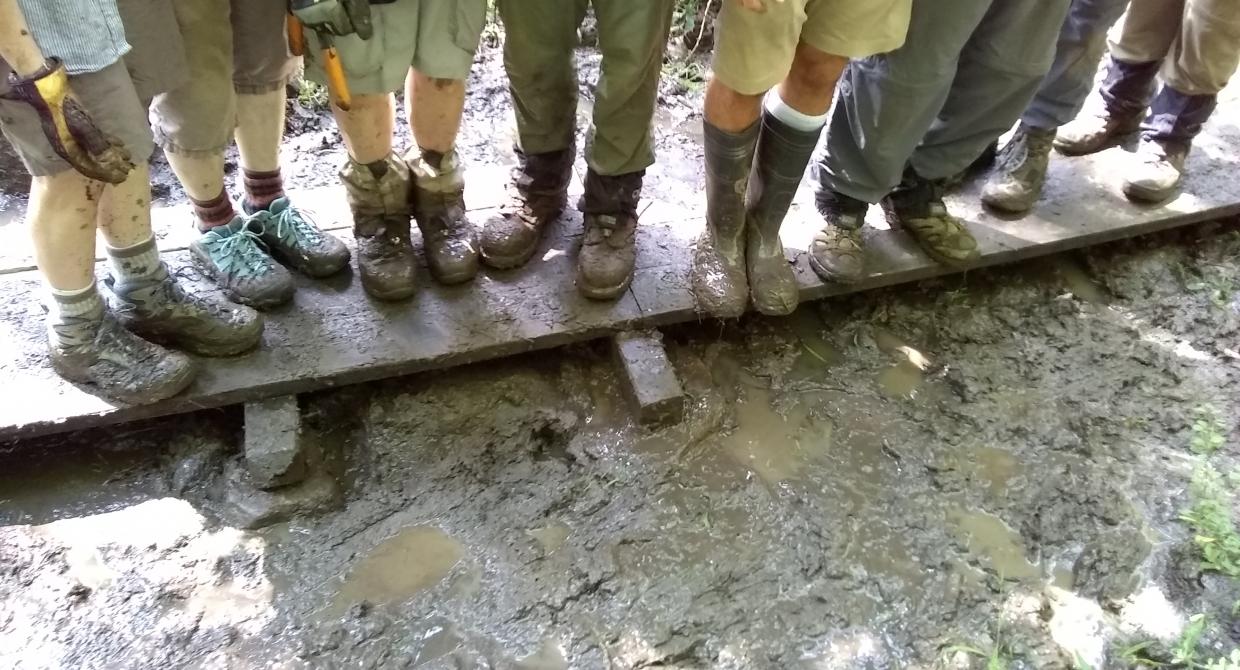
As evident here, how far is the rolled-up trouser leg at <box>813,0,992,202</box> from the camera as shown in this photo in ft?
6.89

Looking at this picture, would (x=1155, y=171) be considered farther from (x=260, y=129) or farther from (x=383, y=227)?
(x=260, y=129)

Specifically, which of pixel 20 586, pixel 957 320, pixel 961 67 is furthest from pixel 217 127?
pixel 957 320

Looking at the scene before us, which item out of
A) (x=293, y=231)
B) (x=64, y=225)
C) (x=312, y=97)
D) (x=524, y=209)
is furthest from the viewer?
(x=312, y=97)

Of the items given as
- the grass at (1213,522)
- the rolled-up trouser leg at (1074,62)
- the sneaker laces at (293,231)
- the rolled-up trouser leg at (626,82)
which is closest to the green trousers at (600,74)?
the rolled-up trouser leg at (626,82)

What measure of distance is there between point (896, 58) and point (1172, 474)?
1452 mm

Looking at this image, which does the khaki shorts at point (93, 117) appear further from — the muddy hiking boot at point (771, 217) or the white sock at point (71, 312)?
the muddy hiking boot at point (771, 217)

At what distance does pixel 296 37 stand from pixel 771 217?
4.51ft

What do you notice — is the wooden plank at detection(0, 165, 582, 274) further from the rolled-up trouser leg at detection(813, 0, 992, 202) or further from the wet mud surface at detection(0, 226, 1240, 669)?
the rolled-up trouser leg at detection(813, 0, 992, 202)

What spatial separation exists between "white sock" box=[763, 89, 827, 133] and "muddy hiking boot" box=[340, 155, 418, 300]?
1.07 metres

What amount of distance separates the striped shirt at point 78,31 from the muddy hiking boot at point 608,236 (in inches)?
47.9

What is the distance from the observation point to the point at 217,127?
79.9 inches

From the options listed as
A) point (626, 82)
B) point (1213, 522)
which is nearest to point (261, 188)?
point (626, 82)

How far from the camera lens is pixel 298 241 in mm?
2363

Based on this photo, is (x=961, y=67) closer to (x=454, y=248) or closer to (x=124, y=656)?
(x=454, y=248)
